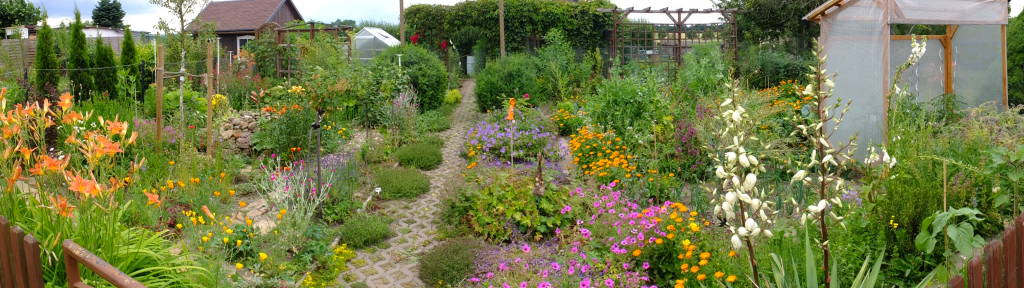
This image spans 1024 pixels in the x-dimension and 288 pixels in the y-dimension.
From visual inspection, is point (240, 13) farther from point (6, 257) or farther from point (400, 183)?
point (6, 257)

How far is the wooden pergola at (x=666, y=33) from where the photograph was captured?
17.9m

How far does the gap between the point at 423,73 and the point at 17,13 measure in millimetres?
22432

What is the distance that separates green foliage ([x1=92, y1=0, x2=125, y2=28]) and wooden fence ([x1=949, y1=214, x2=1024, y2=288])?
136 feet

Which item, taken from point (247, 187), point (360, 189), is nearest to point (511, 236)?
point (360, 189)

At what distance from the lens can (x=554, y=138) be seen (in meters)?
9.95

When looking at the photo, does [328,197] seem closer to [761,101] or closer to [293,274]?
[293,274]

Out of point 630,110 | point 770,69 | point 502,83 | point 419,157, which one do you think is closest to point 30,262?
point 419,157

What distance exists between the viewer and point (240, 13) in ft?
105

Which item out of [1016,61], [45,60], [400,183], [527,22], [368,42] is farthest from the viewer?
[527,22]

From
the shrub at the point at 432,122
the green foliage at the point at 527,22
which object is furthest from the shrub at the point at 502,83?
the green foliage at the point at 527,22

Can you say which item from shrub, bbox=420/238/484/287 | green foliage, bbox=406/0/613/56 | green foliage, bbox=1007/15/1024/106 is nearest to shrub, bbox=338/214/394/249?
shrub, bbox=420/238/484/287

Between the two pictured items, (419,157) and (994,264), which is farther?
(419,157)

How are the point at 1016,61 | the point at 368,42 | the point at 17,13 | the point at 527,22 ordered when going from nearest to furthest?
the point at 1016,61 → the point at 368,42 → the point at 527,22 → the point at 17,13

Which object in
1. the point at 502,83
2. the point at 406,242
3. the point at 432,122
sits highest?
the point at 502,83
